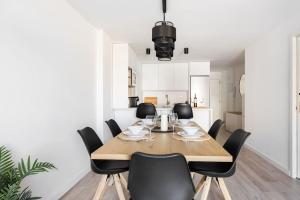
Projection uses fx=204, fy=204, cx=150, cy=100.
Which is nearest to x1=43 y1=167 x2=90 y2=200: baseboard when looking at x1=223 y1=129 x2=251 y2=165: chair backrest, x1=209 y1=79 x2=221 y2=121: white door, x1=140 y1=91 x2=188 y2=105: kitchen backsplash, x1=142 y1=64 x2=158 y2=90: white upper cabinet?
x1=223 y1=129 x2=251 y2=165: chair backrest

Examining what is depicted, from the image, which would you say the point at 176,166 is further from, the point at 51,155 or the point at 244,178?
the point at 244,178

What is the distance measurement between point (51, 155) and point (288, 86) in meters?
3.41

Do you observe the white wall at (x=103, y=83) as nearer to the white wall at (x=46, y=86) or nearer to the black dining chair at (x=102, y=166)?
the white wall at (x=46, y=86)

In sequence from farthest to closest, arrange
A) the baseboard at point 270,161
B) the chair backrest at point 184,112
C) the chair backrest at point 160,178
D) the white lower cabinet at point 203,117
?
the white lower cabinet at point 203,117, the chair backrest at point 184,112, the baseboard at point 270,161, the chair backrest at point 160,178

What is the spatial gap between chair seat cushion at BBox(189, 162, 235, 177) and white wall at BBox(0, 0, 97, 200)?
155 centimetres

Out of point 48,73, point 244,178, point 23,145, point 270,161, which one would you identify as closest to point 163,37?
point 48,73

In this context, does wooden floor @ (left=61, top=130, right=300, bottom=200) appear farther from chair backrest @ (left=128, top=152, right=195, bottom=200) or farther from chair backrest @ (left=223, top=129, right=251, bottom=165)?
chair backrest @ (left=128, top=152, right=195, bottom=200)

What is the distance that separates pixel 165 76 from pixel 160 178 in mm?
5363

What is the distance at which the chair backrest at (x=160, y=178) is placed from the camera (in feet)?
4.22

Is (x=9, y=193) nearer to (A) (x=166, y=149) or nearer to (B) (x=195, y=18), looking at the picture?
(A) (x=166, y=149)

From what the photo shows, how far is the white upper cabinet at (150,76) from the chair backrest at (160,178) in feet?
17.3

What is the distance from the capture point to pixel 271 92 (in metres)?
3.61

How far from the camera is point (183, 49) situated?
483cm

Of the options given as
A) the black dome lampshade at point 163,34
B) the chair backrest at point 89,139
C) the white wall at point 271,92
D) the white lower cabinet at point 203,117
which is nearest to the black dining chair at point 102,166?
the chair backrest at point 89,139
